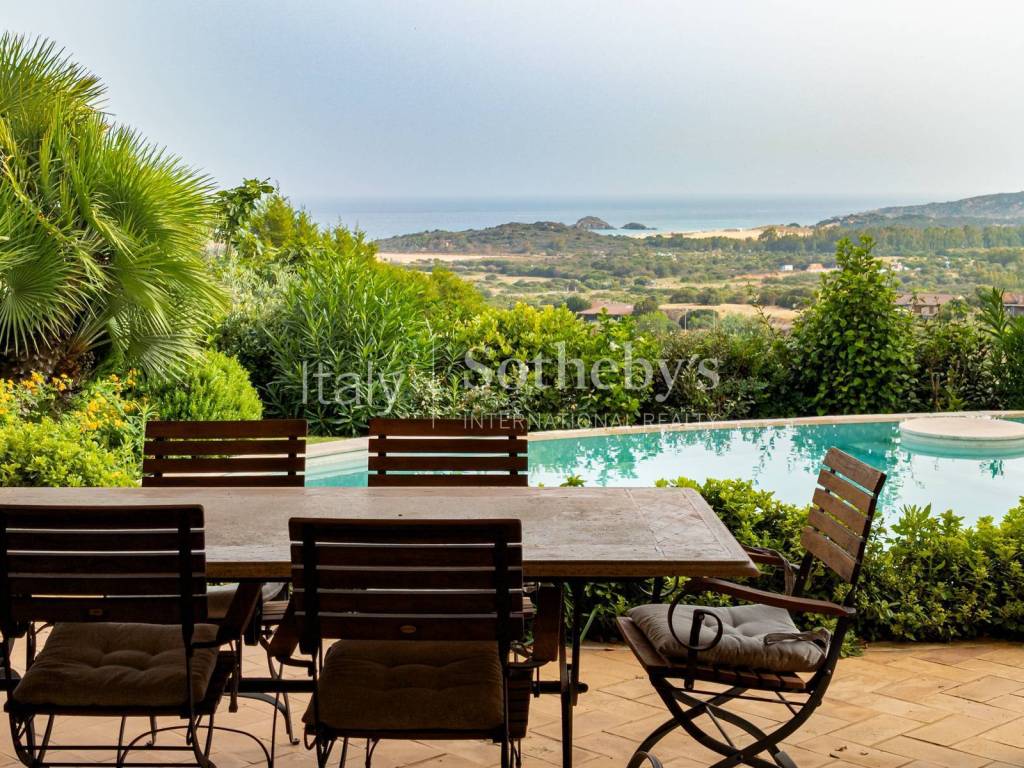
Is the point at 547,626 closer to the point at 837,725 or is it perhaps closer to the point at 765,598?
the point at 765,598

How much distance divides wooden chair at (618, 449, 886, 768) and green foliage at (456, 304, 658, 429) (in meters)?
6.84

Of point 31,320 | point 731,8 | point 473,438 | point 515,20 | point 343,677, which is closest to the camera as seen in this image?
point 343,677

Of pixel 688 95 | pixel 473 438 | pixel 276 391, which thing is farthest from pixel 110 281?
pixel 688 95

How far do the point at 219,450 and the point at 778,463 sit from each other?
5.73 meters

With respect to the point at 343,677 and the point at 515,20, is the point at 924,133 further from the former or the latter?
the point at 343,677

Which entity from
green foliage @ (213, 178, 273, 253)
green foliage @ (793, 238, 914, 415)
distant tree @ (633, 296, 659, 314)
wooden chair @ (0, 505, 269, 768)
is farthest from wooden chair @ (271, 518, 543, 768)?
distant tree @ (633, 296, 659, 314)

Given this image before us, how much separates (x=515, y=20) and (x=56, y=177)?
18.5 m

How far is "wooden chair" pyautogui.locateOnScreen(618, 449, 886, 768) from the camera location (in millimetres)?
2463

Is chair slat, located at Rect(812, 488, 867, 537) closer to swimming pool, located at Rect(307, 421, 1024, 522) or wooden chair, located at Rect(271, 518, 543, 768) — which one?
wooden chair, located at Rect(271, 518, 543, 768)

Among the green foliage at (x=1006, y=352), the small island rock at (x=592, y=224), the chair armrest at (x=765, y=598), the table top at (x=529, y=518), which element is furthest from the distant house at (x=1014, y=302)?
the small island rock at (x=592, y=224)

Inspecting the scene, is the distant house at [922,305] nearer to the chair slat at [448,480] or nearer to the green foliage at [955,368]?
the green foliage at [955,368]

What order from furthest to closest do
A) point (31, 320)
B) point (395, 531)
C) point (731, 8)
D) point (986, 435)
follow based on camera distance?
point (731, 8), point (986, 435), point (31, 320), point (395, 531)

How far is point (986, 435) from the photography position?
8445 mm

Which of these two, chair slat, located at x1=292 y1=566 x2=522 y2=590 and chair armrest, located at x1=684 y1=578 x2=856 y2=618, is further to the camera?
chair armrest, located at x1=684 y1=578 x2=856 y2=618
